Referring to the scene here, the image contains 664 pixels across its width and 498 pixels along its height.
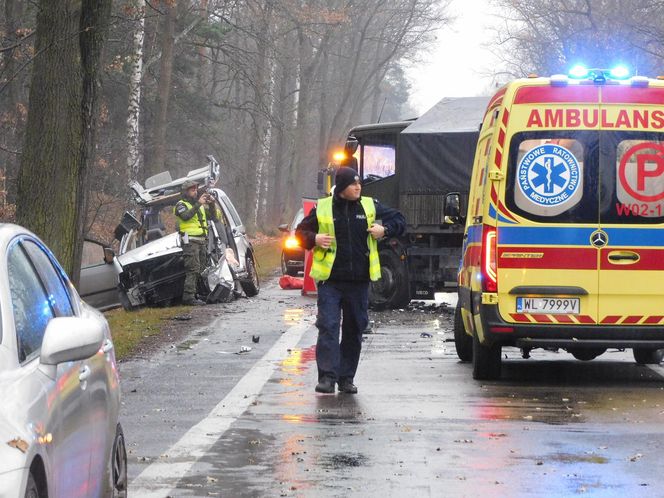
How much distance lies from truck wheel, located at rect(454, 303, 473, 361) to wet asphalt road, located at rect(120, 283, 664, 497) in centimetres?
11

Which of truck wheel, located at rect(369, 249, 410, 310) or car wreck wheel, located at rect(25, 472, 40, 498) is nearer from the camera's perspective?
car wreck wheel, located at rect(25, 472, 40, 498)

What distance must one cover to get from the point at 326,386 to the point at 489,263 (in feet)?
5.18

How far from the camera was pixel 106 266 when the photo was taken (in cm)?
2005

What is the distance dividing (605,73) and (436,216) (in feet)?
31.3

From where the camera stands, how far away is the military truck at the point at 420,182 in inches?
838

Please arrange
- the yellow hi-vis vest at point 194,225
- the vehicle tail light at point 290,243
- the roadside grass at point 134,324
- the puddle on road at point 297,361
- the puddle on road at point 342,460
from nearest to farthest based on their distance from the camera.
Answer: the puddle on road at point 342,460 < the puddle on road at point 297,361 < the roadside grass at point 134,324 < the yellow hi-vis vest at point 194,225 < the vehicle tail light at point 290,243

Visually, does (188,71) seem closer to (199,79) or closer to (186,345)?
(199,79)

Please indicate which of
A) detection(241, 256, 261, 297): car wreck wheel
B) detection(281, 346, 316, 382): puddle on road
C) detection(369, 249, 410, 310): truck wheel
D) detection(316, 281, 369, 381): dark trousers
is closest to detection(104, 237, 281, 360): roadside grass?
detection(281, 346, 316, 382): puddle on road

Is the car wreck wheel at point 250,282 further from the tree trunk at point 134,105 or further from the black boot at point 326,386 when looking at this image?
the tree trunk at point 134,105

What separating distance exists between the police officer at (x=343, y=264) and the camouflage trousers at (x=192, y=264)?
9.44 m

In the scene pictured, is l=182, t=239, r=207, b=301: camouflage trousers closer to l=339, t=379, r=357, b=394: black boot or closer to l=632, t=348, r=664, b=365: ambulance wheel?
l=632, t=348, r=664, b=365: ambulance wheel

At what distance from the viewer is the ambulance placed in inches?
461

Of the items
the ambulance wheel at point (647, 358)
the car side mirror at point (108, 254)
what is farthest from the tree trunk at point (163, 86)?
the ambulance wheel at point (647, 358)

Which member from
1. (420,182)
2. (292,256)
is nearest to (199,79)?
(292,256)
